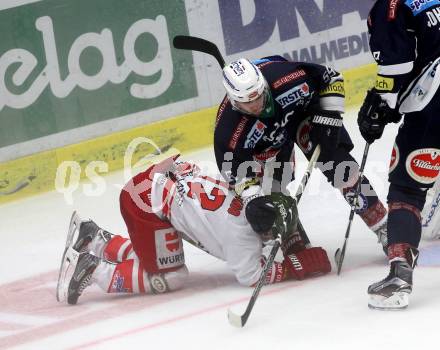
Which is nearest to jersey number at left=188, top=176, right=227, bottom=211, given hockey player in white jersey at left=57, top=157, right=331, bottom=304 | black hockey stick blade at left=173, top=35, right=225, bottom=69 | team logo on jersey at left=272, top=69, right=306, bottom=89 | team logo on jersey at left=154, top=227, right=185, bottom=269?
hockey player in white jersey at left=57, top=157, right=331, bottom=304

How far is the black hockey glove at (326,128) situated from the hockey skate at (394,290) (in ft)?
2.26

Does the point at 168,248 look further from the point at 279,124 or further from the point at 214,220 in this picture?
the point at 279,124

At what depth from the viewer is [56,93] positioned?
6172mm

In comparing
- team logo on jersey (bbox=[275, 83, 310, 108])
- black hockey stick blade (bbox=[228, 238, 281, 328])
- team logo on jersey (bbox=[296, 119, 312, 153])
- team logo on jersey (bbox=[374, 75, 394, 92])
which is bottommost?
black hockey stick blade (bbox=[228, 238, 281, 328])

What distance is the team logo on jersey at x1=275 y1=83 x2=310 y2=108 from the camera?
3.98m

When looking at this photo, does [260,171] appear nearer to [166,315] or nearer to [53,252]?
[166,315]

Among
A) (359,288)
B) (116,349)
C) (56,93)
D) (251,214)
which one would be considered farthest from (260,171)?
(56,93)

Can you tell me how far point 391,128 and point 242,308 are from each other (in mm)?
3016

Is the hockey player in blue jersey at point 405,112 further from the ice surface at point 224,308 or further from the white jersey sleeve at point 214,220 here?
the white jersey sleeve at point 214,220

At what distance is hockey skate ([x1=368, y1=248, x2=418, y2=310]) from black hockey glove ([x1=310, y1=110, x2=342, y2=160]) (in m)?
0.69

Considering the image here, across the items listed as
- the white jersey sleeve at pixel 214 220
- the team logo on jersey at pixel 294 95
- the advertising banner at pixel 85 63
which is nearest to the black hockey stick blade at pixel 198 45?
the team logo on jersey at pixel 294 95

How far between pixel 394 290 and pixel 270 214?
0.56 m

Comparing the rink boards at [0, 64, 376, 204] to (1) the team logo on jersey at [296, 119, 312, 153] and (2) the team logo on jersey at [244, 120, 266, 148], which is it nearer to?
(1) the team logo on jersey at [296, 119, 312, 153]

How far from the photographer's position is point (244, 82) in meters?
3.73
